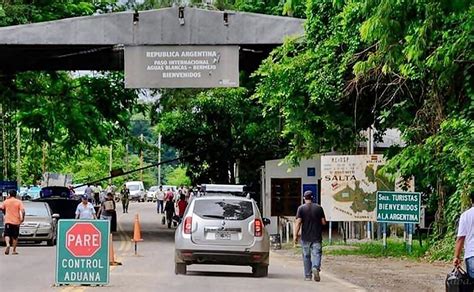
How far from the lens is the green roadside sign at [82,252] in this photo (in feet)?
53.3

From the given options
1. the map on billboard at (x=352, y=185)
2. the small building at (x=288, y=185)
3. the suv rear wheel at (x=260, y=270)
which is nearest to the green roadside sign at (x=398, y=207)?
the map on billboard at (x=352, y=185)

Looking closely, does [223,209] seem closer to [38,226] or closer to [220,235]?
[220,235]

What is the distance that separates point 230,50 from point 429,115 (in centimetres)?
948

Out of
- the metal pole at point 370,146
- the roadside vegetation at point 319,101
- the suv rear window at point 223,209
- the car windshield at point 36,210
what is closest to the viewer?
the roadside vegetation at point 319,101

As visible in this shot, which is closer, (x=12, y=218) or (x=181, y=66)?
(x=12, y=218)

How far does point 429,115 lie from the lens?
85.1 feet

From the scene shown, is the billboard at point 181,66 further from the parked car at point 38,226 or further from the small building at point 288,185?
the parked car at point 38,226

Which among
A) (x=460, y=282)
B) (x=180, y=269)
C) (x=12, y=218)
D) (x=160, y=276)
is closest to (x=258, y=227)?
(x=180, y=269)

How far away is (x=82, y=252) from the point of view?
16266 mm

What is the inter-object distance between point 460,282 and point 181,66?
21833 millimetres

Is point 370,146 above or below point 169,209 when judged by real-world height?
above

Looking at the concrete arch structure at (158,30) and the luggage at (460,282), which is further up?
the concrete arch structure at (158,30)

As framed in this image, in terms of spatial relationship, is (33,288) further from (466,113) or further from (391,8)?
(466,113)

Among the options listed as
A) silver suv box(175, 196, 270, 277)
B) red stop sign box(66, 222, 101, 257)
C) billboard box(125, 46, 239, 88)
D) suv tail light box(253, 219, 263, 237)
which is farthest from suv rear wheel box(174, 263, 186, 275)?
billboard box(125, 46, 239, 88)
